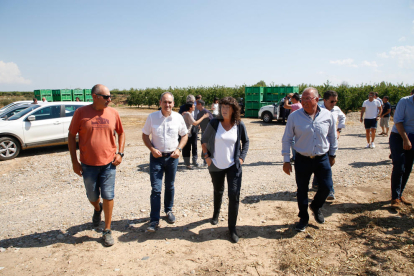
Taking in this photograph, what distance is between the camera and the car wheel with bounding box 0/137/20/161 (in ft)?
28.7

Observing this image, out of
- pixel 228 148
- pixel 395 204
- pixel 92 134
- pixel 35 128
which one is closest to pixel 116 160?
pixel 92 134

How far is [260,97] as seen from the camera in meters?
23.0

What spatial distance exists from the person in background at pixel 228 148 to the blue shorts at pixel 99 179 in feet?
4.45

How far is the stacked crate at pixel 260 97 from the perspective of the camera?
23.0 m

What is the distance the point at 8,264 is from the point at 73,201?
2071 millimetres

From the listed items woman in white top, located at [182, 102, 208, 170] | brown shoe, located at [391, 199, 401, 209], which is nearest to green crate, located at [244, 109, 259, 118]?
woman in white top, located at [182, 102, 208, 170]

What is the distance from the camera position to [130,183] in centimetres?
642

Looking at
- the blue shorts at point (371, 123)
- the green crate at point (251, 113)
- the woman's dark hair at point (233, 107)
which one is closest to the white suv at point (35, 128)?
the woman's dark hair at point (233, 107)

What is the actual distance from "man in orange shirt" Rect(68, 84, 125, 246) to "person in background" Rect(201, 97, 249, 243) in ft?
4.37

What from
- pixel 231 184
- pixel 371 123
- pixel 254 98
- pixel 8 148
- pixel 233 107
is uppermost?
pixel 254 98

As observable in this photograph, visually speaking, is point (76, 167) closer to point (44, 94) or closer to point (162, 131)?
point (162, 131)

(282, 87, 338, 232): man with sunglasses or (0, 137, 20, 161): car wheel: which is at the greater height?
(282, 87, 338, 232): man with sunglasses

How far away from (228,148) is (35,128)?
850cm

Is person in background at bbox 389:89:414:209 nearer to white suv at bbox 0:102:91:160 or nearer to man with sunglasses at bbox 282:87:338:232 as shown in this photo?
man with sunglasses at bbox 282:87:338:232
